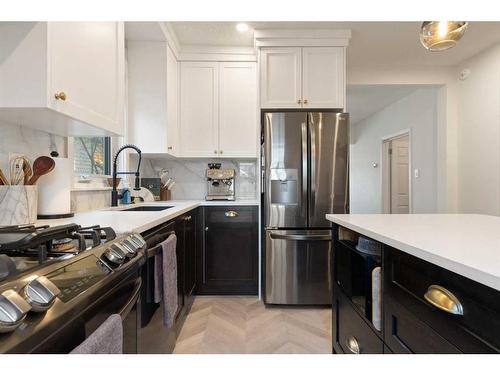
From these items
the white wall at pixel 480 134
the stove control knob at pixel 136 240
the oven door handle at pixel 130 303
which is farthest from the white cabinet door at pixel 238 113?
the white wall at pixel 480 134

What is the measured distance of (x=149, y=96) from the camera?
110 inches

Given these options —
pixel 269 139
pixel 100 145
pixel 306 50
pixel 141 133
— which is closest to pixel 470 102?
pixel 306 50

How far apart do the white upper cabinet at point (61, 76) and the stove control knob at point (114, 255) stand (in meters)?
0.68

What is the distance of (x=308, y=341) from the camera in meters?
2.00

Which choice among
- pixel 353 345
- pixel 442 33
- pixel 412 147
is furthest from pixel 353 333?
pixel 412 147

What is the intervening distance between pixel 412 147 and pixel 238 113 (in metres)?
2.96

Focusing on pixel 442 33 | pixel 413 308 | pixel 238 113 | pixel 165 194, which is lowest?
pixel 413 308

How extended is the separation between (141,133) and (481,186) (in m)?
3.54

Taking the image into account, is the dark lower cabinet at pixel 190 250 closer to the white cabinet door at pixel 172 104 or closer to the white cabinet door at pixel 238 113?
the white cabinet door at pixel 172 104

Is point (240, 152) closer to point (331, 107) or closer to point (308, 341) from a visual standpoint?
point (331, 107)

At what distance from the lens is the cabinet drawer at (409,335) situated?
715 mm

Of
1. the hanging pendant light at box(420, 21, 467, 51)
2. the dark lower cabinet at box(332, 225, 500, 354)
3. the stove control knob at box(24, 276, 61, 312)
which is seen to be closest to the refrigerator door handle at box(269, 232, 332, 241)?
the dark lower cabinet at box(332, 225, 500, 354)

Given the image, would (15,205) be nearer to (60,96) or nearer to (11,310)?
(60,96)

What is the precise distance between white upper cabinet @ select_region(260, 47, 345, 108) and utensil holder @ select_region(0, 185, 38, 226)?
201cm
